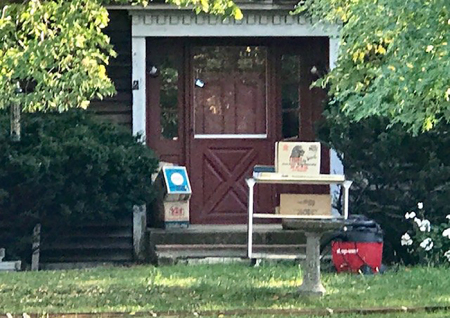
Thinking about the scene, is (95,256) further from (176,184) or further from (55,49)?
(55,49)

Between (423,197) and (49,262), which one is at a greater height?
(423,197)

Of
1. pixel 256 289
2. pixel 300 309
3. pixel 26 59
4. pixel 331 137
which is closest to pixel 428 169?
pixel 331 137

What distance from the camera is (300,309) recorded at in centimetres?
801

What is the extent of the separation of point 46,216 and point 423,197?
4.38 metres

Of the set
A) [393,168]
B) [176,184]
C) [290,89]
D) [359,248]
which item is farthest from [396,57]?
[290,89]

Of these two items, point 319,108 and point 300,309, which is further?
point 319,108

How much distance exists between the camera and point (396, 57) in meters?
7.71

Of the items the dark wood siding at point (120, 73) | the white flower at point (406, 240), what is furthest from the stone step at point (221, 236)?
the dark wood siding at point (120, 73)

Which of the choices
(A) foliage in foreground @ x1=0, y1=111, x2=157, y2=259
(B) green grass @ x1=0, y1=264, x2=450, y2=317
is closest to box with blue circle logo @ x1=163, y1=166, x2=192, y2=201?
(A) foliage in foreground @ x1=0, y1=111, x2=157, y2=259

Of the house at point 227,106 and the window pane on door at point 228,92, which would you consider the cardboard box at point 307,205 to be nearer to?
the house at point 227,106

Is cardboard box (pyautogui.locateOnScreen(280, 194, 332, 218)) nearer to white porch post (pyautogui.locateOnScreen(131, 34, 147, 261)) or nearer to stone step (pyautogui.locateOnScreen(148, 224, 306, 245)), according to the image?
stone step (pyautogui.locateOnScreen(148, 224, 306, 245))

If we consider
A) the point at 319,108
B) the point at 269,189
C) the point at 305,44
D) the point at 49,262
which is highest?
the point at 305,44

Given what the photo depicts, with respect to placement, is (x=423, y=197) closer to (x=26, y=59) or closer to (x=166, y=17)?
(x=166, y=17)

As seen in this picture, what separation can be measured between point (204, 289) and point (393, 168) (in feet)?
11.2
